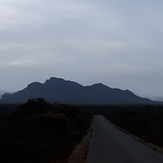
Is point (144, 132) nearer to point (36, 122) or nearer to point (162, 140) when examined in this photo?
point (162, 140)

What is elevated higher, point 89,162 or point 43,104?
point 43,104

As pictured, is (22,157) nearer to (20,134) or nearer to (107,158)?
(107,158)

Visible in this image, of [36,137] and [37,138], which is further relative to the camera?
[36,137]

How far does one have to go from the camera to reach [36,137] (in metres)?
33.1

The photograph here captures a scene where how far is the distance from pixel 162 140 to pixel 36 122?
11.2 m

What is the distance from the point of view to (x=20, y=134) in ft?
117

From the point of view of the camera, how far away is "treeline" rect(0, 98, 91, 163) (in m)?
19.8

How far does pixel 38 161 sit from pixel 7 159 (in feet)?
6.01

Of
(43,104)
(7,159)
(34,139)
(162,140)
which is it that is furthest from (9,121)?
(7,159)

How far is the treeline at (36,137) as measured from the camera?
19.8 m

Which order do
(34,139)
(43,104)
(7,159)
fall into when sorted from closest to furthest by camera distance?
1. (7,159)
2. (34,139)
3. (43,104)

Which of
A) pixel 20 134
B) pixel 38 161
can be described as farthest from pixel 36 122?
pixel 38 161

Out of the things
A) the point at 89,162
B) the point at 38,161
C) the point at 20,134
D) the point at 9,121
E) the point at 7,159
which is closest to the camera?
the point at 7,159

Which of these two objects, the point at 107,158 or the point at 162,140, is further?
the point at 162,140
